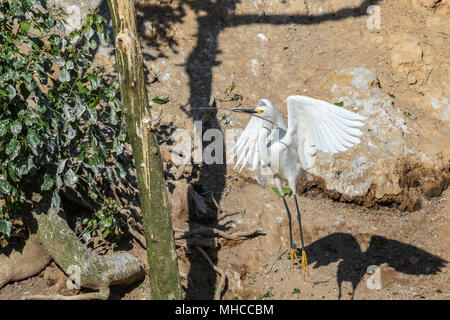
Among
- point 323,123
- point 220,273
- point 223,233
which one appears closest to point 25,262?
point 220,273

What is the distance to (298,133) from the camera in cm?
426

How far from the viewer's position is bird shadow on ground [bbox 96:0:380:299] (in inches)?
250

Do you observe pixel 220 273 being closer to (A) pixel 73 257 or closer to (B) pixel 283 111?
(A) pixel 73 257

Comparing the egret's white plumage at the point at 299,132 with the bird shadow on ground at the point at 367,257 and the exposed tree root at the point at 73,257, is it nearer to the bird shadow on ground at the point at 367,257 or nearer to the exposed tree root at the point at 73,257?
the bird shadow on ground at the point at 367,257

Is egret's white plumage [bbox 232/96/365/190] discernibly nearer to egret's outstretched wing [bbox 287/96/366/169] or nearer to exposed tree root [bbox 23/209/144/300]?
egret's outstretched wing [bbox 287/96/366/169]

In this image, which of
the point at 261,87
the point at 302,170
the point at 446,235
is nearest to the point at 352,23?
the point at 261,87

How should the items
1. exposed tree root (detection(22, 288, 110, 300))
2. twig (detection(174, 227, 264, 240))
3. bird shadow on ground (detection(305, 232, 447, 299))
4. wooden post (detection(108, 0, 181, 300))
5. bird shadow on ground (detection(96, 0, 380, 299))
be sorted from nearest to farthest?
wooden post (detection(108, 0, 181, 300)) < exposed tree root (detection(22, 288, 110, 300)) < twig (detection(174, 227, 264, 240)) < bird shadow on ground (detection(305, 232, 447, 299)) < bird shadow on ground (detection(96, 0, 380, 299))

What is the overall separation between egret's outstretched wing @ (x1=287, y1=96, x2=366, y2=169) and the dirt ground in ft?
5.72

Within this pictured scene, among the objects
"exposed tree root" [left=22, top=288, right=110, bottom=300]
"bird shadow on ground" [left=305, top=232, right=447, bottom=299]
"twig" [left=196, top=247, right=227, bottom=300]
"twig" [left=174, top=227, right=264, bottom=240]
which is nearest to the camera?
"exposed tree root" [left=22, top=288, right=110, bottom=300]

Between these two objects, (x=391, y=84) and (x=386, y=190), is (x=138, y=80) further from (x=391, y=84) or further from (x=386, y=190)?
(x=391, y=84)

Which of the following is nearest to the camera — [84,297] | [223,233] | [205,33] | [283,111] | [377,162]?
[84,297]

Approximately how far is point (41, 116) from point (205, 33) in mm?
4134

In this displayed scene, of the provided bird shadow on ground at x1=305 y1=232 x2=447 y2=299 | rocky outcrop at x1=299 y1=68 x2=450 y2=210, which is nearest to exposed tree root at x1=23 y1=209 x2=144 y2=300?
bird shadow on ground at x1=305 y1=232 x2=447 y2=299

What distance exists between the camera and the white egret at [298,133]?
401 centimetres
